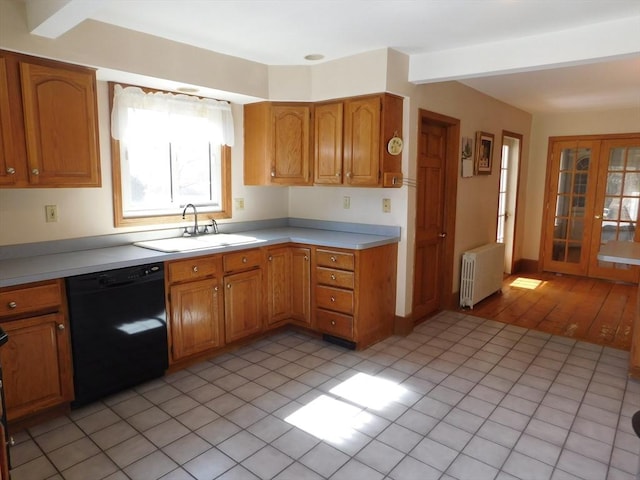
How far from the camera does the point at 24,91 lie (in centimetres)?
237

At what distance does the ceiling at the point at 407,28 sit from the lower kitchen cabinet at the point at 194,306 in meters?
1.56

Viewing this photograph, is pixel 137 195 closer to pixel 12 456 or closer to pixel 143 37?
pixel 143 37

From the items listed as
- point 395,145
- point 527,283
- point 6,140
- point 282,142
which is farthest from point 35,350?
point 527,283

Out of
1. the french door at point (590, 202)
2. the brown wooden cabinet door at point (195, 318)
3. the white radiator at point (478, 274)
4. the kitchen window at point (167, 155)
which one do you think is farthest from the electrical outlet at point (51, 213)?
the french door at point (590, 202)

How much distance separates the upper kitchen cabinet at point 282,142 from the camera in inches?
148

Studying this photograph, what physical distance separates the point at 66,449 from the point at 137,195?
1810 millimetres

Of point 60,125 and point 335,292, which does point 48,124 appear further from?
point 335,292

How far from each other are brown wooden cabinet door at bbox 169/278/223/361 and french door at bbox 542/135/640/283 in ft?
17.2

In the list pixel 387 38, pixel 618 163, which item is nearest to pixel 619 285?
pixel 618 163

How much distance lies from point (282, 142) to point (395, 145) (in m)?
1.00

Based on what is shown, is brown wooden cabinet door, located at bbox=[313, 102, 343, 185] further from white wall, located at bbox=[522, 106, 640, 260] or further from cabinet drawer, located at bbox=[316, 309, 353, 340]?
white wall, located at bbox=[522, 106, 640, 260]

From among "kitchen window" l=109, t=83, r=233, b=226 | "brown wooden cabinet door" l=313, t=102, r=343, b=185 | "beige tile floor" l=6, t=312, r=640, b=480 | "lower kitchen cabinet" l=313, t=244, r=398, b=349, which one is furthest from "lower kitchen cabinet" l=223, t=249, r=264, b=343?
"brown wooden cabinet door" l=313, t=102, r=343, b=185

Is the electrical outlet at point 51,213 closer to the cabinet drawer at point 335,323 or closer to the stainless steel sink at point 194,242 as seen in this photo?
the stainless steel sink at point 194,242

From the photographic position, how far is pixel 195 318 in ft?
10.2
